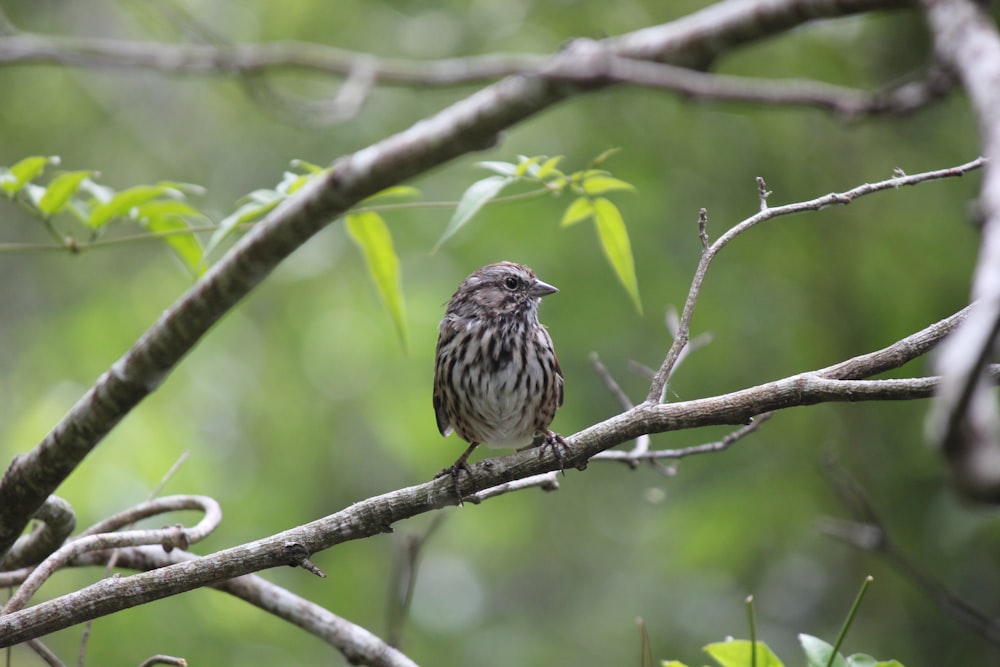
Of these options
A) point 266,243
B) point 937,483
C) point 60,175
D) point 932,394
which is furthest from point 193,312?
point 937,483

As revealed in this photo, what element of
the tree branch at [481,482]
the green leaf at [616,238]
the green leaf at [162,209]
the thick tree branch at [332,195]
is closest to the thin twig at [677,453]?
the green leaf at [616,238]

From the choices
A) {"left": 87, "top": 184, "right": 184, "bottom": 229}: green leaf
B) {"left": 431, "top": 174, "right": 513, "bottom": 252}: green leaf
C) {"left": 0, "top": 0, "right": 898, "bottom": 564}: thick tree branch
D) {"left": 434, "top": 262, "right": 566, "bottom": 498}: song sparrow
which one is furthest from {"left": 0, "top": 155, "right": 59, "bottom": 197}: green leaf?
{"left": 434, "top": 262, "right": 566, "bottom": 498}: song sparrow

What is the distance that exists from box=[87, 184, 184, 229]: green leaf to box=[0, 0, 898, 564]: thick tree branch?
779 millimetres

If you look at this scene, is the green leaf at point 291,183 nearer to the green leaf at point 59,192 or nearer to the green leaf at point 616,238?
the green leaf at point 59,192

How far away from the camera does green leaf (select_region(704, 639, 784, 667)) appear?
8.11ft

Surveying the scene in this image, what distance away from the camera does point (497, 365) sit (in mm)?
4613

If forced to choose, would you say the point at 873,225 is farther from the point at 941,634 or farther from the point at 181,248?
the point at 181,248

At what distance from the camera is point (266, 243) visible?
2.37 m

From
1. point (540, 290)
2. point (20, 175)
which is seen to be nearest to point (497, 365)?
point (540, 290)

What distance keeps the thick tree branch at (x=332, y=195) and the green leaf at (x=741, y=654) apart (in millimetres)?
1390

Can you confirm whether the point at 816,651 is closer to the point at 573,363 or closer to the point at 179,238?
the point at 179,238

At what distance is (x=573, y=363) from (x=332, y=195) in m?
4.98

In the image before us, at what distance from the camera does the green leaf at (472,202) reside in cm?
269

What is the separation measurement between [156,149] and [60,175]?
6.77 metres
